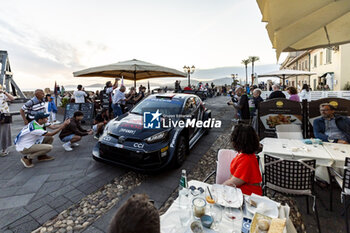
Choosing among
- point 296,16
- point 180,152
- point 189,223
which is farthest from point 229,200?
point 180,152

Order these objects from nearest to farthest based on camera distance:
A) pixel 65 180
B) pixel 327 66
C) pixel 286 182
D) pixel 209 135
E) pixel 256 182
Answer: pixel 256 182, pixel 286 182, pixel 65 180, pixel 209 135, pixel 327 66

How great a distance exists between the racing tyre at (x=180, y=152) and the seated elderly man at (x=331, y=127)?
117 inches

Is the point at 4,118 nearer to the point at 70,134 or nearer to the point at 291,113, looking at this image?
the point at 70,134

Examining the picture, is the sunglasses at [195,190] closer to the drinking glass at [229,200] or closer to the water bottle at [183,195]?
the water bottle at [183,195]

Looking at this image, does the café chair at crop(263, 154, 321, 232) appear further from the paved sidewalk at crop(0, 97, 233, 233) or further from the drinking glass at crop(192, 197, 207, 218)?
the paved sidewalk at crop(0, 97, 233, 233)

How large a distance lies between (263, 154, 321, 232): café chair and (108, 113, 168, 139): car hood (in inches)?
84.8

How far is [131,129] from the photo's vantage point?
143 inches

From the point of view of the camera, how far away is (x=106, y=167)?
12.8 feet

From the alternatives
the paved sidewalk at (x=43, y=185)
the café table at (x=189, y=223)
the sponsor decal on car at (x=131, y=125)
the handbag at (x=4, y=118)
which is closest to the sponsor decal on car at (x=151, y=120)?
the sponsor decal on car at (x=131, y=125)

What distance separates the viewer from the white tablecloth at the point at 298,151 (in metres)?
2.57

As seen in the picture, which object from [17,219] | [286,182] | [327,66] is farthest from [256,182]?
[327,66]

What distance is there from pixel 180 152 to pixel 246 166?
82.5 inches

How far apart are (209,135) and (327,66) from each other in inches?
739

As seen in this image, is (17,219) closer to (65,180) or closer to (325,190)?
(65,180)
